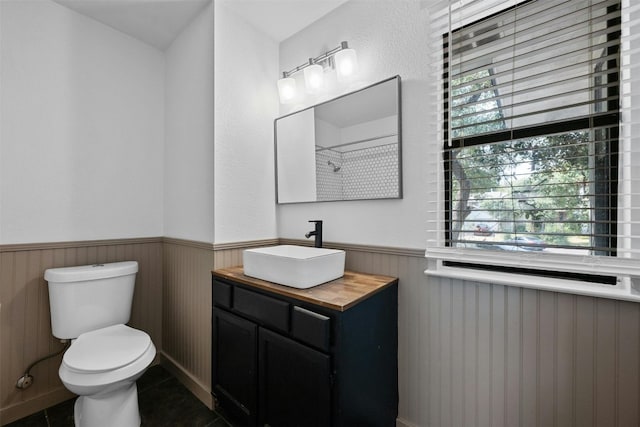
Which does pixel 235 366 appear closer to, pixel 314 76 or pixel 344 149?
pixel 344 149

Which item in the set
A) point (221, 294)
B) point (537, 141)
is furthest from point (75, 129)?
point (537, 141)

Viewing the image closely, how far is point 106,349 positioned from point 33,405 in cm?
71

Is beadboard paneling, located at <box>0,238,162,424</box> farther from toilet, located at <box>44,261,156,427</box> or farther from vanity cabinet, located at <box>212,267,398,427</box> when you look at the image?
vanity cabinet, located at <box>212,267,398,427</box>

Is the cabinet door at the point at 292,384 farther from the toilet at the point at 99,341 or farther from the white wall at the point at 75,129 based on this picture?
the white wall at the point at 75,129

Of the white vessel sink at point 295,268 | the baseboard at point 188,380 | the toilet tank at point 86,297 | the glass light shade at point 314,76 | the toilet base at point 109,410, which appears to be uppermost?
the glass light shade at point 314,76

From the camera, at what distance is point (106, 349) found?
1449 millimetres

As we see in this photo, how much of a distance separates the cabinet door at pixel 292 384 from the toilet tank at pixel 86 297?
106cm

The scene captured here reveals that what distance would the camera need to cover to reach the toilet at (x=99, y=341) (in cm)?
131

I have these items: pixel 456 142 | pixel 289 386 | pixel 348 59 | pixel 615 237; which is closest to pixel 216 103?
pixel 348 59

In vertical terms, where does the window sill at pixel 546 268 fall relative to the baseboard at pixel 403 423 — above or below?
above

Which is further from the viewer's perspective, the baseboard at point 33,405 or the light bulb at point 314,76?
the light bulb at point 314,76

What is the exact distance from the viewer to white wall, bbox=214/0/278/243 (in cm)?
172

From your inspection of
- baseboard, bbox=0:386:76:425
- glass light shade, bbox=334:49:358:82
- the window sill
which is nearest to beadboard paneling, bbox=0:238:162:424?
baseboard, bbox=0:386:76:425

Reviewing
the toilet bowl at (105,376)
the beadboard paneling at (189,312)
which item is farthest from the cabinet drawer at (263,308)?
the toilet bowl at (105,376)
